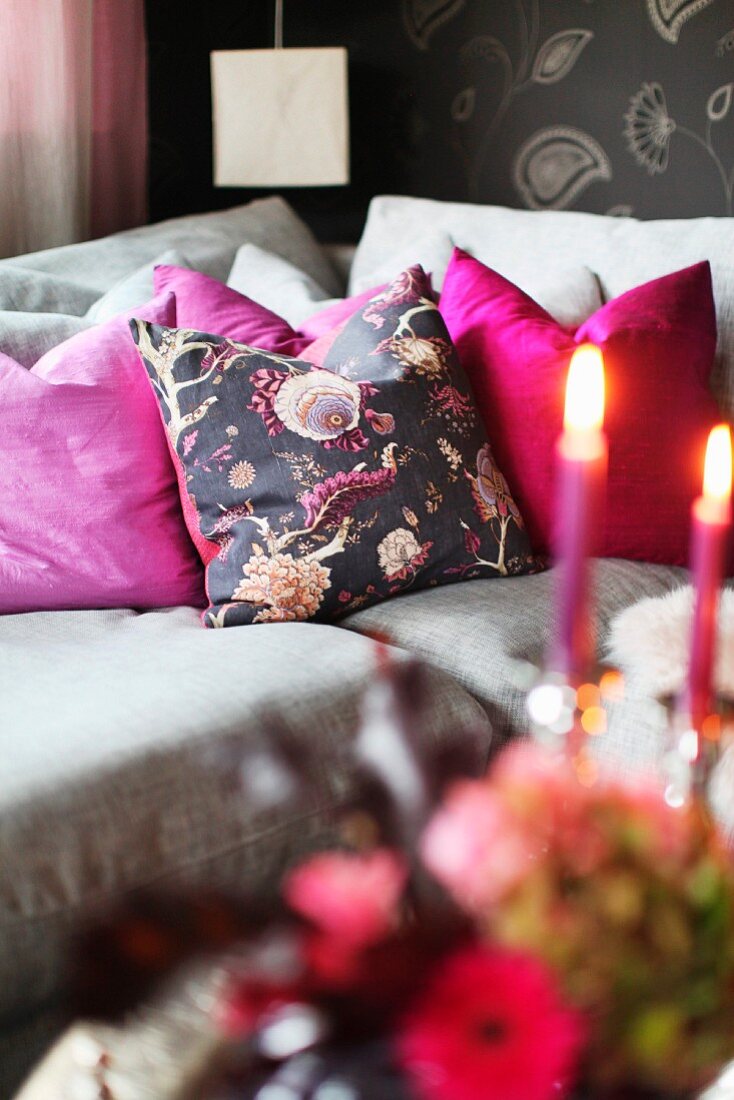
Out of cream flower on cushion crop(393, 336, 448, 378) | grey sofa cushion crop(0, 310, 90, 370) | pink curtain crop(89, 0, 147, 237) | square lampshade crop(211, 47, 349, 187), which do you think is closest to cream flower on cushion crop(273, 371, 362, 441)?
cream flower on cushion crop(393, 336, 448, 378)

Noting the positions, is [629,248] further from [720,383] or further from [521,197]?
[521,197]

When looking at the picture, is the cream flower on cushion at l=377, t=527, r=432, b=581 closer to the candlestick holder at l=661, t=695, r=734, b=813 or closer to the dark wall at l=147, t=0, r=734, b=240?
the candlestick holder at l=661, t=695, r=734, b=813

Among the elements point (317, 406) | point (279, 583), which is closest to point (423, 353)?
point (317, 406)

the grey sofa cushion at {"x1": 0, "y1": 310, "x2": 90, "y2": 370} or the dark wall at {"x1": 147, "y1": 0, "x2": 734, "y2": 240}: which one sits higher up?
the dark wall at {"x1": 147, "y1": 0, "x2": 734, "y2": 240}

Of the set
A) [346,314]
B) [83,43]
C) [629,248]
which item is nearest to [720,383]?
[629,248]

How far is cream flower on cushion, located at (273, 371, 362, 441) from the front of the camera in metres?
1.49

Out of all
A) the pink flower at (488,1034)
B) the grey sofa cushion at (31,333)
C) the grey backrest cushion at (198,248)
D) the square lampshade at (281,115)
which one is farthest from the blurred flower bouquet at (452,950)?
the square lampshade at (281,115)

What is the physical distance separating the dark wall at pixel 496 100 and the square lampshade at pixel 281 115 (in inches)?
12.4

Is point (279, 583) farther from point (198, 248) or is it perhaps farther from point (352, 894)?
point (198, 248)

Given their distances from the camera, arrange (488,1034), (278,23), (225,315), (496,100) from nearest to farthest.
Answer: (488,1034)
(225,315)
(496,100)
(278,23)

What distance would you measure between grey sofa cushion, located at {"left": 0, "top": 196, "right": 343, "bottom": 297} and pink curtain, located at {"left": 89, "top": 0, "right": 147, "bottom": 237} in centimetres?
43

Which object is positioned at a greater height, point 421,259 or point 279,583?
point 421,259

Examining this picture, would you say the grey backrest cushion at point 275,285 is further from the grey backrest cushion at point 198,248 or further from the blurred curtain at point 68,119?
the blurred curtain at point 68,119

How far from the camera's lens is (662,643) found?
1306 mm
